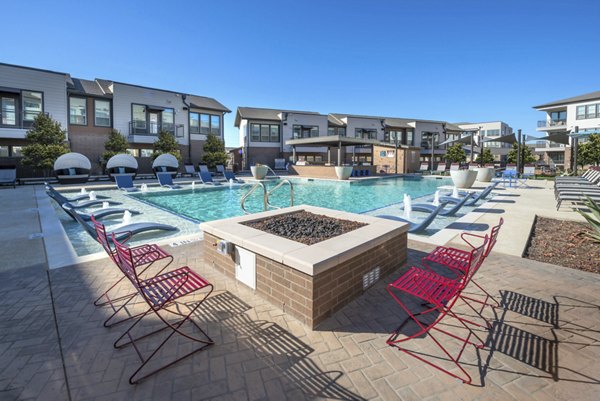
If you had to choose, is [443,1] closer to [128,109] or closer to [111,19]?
[111,19]

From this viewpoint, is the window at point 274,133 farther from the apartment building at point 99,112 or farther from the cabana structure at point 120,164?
the cabana structure at point 120,164

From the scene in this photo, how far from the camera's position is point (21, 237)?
6430 mm

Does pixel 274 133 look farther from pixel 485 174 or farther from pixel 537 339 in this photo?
pixel 537 339

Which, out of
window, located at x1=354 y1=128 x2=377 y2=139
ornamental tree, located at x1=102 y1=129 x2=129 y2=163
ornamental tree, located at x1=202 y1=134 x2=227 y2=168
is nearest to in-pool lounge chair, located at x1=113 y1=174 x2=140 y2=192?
ornamental tree, located at x1=102 y1=129 x2=129 y2=163

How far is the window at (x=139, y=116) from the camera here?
86.1 feet

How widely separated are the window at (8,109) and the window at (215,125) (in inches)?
596

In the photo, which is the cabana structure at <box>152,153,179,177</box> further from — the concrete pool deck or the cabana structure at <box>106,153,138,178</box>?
the concrete pool deck

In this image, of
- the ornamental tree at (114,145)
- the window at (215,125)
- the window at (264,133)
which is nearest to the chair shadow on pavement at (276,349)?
the ornamental tree at (114,145)

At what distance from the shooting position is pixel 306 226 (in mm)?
4867

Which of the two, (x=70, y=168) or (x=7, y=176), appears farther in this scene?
(x=70, y=168)

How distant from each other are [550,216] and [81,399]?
10949mm

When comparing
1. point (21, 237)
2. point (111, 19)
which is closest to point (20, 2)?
point (111, 19)

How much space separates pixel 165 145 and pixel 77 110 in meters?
6.68

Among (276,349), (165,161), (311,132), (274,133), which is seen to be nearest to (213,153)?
(165,161)
